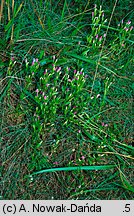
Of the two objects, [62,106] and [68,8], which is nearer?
[62,106]

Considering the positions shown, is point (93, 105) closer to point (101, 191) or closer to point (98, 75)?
point (98, 75)

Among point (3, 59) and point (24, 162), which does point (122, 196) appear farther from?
point (3, 59)

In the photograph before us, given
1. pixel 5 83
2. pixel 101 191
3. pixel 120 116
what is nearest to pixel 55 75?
pixel 5 83

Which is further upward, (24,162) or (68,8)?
(68,8)

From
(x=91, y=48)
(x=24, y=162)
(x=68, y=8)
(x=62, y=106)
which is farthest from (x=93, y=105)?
(x=68, y=8)

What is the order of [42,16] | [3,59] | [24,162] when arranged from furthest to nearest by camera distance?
[42,16], [3,59], [24,162]

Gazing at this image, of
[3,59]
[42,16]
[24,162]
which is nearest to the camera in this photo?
[24,162]

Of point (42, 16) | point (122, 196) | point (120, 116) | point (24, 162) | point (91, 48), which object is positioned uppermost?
point (42, 16)
